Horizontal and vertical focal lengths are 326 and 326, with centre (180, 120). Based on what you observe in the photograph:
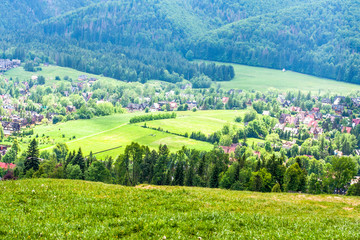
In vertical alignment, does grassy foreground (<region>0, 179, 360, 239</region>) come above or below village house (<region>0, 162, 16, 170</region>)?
above

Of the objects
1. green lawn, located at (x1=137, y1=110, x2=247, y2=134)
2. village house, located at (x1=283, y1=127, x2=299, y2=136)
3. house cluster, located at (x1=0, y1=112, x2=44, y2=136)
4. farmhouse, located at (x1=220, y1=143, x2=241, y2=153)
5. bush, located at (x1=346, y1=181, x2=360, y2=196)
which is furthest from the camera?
village house, located at (x1=283, y1=127, x2=299, y2=136)

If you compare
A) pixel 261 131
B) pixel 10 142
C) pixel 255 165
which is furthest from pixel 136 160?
pixel 261 131

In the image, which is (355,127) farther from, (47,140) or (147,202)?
(147,202)

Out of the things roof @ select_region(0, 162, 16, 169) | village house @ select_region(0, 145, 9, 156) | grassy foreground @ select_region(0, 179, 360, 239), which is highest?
grassy foreground @ select_region(0, 179, 360, 239)

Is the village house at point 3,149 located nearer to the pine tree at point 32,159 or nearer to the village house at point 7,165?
the village house at point 7,165

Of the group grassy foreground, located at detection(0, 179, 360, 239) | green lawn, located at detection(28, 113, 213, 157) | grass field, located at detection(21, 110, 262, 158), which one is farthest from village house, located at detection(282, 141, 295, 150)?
grassy foreground, located at detection(0, 179, 360, 239)

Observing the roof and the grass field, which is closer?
the roof

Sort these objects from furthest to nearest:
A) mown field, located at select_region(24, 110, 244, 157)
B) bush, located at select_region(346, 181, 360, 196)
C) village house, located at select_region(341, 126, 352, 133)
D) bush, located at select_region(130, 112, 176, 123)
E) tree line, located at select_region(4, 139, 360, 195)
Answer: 1. bush, located at select_region(130, 112, 176, 123)
2. village house, located at select_region(341, 126, 352, 133)
3. mown field, located at select_region(24, 110, 244, 157)
4. tree line, located at select_region(4, 139, 360, 195)
5. bush, located at select_region(346, 181, 360, 196)

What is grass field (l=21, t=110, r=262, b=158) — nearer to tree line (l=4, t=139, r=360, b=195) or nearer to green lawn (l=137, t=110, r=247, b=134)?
green lawn (l=137, t=110, r=247, b=134)

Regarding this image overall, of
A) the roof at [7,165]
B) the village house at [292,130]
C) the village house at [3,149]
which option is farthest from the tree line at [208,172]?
the village house at [292,130]

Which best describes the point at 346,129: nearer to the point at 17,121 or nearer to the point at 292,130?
the point at 292,130

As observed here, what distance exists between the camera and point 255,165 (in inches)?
3002

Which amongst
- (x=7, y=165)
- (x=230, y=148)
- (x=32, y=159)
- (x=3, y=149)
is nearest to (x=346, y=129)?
(x=230, y=148)

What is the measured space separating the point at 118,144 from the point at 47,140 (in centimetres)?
3048
